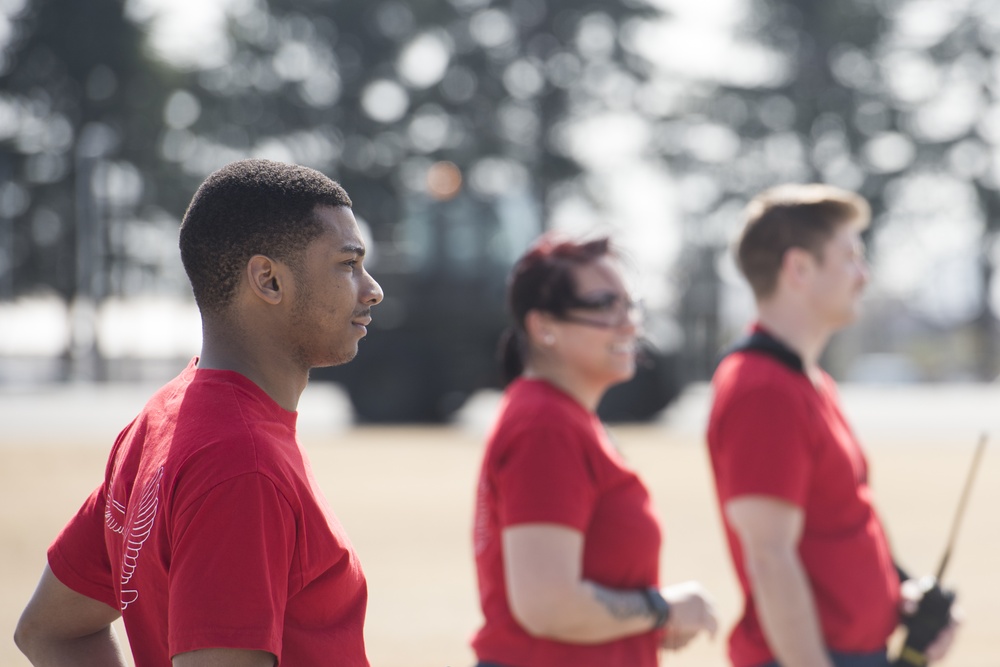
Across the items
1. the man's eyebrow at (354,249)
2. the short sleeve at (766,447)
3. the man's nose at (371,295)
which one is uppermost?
Answer: the man's eyebrow at (354,249)

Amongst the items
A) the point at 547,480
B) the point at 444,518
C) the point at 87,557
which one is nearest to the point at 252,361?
the point at 87,557

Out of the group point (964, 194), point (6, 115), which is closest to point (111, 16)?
point (6, 115)

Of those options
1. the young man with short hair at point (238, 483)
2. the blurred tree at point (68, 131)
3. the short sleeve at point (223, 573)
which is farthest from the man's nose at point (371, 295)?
the blurred tree at point (68, 131)

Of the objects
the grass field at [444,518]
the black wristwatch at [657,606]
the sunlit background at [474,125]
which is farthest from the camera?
the sunlit background at [474,125]

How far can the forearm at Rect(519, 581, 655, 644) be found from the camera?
2746 mm

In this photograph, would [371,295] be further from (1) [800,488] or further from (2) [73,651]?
(1) [800,488]

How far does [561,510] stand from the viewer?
277 cm

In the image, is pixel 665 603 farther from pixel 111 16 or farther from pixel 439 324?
pixel 111 16

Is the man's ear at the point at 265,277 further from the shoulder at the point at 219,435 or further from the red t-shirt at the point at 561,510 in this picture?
the red t-shirt at the point at 561,510

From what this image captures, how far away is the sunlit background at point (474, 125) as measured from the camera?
4109cm

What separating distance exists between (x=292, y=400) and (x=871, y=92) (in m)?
43.8

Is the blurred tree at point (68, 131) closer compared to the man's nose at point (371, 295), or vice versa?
the man's nose at point (371, 295)

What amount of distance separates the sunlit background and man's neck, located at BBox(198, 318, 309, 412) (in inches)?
1456

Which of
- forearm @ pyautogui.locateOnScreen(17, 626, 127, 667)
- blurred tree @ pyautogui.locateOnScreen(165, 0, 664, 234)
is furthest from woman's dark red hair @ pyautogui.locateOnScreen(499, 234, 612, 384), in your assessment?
blurred tree @ pyautogui.locateOnScreen(165, 0, 664, 234)
